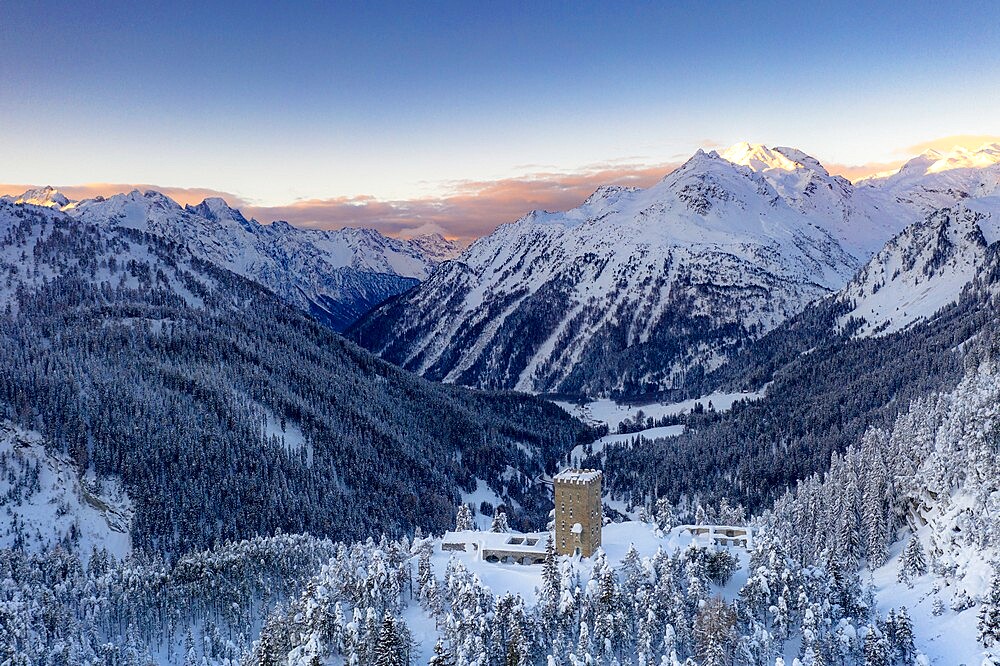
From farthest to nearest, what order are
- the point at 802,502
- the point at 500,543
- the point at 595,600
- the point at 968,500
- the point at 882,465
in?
the point at 802,502
the point at 882,465
the point at 500,543
the point at 968,500
the point at 595,600

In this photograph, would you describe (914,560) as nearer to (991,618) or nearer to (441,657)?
(991,618)

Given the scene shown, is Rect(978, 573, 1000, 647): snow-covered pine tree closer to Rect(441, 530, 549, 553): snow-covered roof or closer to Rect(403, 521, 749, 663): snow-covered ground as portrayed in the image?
Rect(403, 521, 749, 663): snow-covered ground

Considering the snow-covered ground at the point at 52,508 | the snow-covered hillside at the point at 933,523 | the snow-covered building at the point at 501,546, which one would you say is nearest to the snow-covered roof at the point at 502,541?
the snow-covered building at the point at 501,546

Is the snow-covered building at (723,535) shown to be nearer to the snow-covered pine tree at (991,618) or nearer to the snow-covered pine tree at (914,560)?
the snow-covered pine tree at (914,560)

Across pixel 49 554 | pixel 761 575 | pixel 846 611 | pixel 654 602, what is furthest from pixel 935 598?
pixel 49 554

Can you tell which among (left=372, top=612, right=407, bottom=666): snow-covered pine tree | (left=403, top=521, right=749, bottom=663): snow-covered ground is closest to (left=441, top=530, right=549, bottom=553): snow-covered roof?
(left=403, top=521, right=749, bottom=663): snow-covered ground

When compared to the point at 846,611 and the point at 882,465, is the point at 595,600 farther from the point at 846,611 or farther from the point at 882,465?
the point at 882,465

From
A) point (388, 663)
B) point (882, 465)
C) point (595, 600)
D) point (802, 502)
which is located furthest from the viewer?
point (802, 502)
